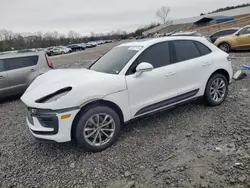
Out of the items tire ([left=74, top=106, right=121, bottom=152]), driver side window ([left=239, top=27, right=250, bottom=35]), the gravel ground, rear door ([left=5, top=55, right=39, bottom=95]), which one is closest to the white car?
tire ([left=74, top=106, right=121, bottom=152])

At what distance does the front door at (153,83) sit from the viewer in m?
3.40

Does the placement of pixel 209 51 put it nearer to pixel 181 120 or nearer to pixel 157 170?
pixel 181 120

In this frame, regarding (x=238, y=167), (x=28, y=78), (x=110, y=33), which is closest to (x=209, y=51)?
(x=238, y=167)

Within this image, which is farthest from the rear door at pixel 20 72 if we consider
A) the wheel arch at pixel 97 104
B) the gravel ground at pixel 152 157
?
the wheel arch at pixel 97 104

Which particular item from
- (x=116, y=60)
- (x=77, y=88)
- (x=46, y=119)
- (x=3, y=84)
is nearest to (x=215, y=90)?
(x=116, y=60)

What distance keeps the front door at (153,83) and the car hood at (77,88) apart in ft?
0.80

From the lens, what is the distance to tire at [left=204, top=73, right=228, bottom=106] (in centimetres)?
430

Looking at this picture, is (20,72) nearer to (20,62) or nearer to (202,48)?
(20,62)

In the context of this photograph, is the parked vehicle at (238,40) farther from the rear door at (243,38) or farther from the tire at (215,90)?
the tire at (215,90)

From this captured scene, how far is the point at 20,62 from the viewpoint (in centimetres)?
659

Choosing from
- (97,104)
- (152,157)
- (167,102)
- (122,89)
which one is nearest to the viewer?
(152,157)

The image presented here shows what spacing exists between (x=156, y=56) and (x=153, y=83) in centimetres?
55

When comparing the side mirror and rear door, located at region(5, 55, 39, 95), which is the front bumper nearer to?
the side mirror

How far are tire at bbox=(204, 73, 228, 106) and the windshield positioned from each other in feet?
5.71
